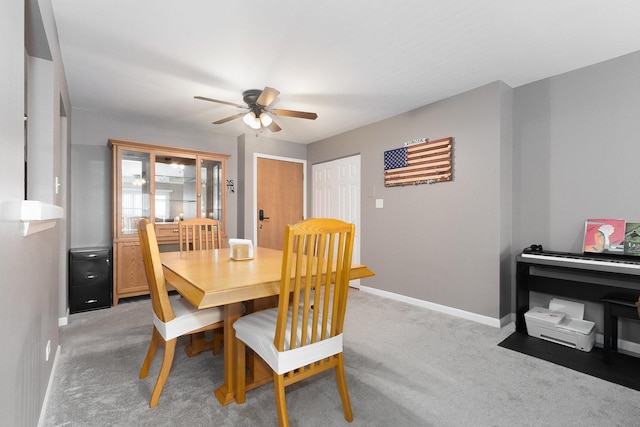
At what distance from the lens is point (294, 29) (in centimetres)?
212

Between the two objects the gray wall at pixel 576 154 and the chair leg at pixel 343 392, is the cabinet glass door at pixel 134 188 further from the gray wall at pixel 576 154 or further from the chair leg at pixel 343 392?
the gray wall at pixel 576 154

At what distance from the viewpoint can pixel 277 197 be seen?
5.06 metres

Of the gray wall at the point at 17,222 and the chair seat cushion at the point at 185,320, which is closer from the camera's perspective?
the gray wall at the point at 17,222

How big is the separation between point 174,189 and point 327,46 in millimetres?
2796

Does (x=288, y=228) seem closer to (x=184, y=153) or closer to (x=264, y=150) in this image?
(x=184, y=153)

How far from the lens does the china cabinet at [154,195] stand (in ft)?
11.8

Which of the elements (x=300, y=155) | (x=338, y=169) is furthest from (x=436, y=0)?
(x=300, y=155)

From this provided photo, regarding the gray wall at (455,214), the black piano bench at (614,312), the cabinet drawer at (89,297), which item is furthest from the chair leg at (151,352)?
the black piano bench at (614,312)

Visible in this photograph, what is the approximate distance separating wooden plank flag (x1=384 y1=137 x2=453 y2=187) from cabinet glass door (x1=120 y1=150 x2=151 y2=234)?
3080mm

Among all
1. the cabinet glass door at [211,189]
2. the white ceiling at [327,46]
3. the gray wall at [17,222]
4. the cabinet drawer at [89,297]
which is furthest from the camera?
the cabinet glass door at [211,189]

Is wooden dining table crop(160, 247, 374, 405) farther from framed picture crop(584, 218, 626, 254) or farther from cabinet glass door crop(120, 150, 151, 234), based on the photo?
framed picture crop(584, 218, 626, 254)

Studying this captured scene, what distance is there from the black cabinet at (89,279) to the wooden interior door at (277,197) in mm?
2075

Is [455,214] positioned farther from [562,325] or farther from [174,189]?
[174,189]

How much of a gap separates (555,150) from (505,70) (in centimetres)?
88
